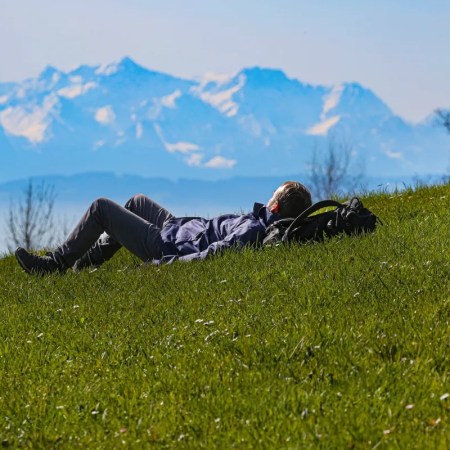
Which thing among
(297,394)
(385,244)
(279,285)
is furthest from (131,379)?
(385,244)

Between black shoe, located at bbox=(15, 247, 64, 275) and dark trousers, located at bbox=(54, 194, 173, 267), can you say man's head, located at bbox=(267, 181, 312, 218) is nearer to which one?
dark trousers, located at bbox=(54, 194, 173, 267)

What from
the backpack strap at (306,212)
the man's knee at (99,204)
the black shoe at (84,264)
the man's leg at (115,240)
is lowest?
the black shoe at (84,264)

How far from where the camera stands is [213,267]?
8766mm

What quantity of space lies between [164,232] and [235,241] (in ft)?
2.98

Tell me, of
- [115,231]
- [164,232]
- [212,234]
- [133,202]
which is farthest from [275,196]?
[133,202]

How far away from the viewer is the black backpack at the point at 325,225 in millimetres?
9344

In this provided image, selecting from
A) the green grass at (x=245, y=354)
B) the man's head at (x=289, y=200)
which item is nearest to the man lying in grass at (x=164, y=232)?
the man's head at (x=289, y=200)

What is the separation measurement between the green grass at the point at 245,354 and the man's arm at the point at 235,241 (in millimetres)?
326

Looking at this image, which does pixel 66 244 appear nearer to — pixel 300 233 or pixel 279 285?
pixel 300 233

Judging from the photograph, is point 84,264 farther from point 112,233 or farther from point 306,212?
point 306,212

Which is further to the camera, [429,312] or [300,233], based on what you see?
[300,233]

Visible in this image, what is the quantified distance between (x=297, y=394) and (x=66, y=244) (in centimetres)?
534

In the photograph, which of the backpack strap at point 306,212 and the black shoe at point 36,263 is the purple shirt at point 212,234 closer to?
the backpack strap at point 306,212

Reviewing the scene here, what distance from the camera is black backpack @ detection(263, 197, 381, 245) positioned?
934 centimetres
